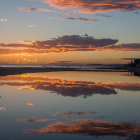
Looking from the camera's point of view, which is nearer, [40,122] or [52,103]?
[40,122]

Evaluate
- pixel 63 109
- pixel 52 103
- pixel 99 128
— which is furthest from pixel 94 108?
pixel 99 128

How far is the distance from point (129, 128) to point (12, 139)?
5228mm

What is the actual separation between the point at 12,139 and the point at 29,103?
290 inches

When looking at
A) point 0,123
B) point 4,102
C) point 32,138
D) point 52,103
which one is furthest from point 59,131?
point 4,102

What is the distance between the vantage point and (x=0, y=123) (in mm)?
10617

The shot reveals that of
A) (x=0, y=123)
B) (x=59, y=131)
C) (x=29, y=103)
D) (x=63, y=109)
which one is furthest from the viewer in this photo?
(x=29, y=103)

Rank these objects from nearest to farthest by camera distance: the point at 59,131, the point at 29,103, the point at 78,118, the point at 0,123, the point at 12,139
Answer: the point at 12,139 < the point at 59,131 < the point at 0,123 < the point at 78,118 < the point at 29,103

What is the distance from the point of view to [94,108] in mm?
14336

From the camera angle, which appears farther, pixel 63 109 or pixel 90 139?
pixel 63 109

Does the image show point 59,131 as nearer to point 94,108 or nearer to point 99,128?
point 99,128

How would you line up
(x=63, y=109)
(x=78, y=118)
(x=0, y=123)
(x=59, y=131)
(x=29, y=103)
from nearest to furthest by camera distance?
1. (x=59, y=131)
2. (x=0, y=123)
3. (x=78, y=118)
4. (x=63, y=109)
5. (x=29, y=103)

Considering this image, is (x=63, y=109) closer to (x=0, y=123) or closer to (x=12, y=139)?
(x=0, y=123)

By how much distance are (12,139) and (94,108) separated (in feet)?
23.1

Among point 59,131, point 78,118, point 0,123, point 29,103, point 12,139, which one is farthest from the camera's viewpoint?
point 29,103
